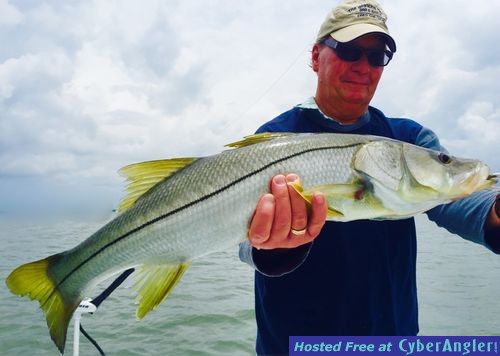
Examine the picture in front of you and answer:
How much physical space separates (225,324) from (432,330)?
142 inches

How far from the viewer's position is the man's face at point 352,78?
2.59m

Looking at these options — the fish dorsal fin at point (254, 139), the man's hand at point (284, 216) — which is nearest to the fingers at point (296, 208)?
the man's hand at point (284, 216)

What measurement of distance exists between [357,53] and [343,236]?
3.84ft

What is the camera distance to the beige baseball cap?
2.54 m

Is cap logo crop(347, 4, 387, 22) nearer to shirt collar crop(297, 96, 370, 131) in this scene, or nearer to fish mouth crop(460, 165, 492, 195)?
shirt collar crop(297, 96, 370, 131)

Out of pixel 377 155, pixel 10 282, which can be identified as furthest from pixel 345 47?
pixel 10 282

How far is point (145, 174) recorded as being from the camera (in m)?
2.05

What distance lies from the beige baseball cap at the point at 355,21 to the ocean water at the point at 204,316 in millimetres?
3081

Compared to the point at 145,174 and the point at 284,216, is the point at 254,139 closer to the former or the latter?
the point at 284,216

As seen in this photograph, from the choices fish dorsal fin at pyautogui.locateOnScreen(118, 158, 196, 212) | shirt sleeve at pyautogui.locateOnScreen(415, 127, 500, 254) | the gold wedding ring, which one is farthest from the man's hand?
shirt sleeve at pyautogui.locateOnScreen(415, 127, 500, 254)

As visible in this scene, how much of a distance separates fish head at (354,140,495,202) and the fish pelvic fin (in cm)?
159

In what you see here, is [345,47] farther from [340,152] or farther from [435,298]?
[435,298]

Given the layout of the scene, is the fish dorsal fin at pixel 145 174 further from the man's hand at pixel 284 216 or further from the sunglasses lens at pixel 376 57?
the sunglasses lens at pixel 376 57

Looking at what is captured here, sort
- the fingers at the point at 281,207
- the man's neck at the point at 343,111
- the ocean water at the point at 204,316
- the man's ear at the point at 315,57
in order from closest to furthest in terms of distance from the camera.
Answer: the fingers at the point at 281,207 → the man's neck at the point at 343,111 → the man's ear at the point at 315,57 → the ocean water at the point at 204,316
